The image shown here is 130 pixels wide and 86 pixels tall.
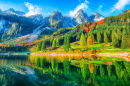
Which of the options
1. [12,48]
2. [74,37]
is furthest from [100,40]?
[12,48]

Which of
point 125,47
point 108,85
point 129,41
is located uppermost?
point 129,41

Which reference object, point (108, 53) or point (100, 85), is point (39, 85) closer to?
point (100, 85)

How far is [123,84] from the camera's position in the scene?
13.4 m

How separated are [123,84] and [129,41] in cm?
7693

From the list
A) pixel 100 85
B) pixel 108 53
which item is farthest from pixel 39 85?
pixel 108 53

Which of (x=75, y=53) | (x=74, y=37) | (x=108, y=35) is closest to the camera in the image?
(x=75, y=53)

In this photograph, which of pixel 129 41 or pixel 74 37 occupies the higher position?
pixel 74 37

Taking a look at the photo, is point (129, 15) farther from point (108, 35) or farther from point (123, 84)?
point (123, 84)

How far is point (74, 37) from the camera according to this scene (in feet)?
587

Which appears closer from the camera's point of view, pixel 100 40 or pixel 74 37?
pixel 100 40

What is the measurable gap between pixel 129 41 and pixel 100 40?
165ft

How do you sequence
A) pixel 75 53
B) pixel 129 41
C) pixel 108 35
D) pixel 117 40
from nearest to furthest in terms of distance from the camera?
1. pixel 129 41
2. pixel 117 40
3. pixel 75 53
4. pixel 108 35

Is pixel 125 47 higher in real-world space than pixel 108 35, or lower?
lower

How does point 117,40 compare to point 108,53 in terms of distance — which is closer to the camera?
point 108,53
